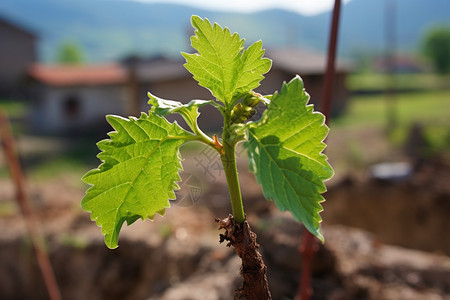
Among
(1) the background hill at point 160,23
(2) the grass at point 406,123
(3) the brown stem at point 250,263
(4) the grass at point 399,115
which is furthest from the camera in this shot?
(1) the background hill at point 160,23

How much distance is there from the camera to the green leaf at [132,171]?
742mm

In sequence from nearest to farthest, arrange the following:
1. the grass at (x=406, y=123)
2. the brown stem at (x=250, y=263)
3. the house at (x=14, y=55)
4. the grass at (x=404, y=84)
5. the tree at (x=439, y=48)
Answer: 1. the brown stem at (x=250, y=263)
2. the grass at (x=406, y=123)
3. the house at (x=14, y=55)
4. the grass at (x=404, y=84)
5. the tree at (x=439, y=48)

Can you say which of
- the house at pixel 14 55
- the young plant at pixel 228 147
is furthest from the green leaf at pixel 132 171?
the house at pixel 14 55

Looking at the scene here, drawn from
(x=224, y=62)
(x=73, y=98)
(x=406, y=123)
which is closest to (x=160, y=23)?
(x=73, y=98)

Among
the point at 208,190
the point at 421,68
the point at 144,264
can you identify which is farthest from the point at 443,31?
the point at 144,264

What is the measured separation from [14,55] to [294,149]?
104 feet

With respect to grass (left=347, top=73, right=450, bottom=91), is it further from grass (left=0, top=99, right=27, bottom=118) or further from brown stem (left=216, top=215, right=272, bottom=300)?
brown stem (left=216, top=215, right=272, bottom=300)

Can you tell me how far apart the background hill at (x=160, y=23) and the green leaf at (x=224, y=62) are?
11576 cm

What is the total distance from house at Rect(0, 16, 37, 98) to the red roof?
1058 cm

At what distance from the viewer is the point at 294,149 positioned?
27.3 inches

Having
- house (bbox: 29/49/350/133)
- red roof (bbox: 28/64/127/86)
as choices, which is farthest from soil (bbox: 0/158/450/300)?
red roof (bbox: 28/64/127/86)

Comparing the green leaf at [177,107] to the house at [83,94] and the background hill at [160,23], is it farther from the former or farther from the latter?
the background hill at [160,23]

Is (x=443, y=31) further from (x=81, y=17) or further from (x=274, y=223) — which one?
(x=81, y=17)

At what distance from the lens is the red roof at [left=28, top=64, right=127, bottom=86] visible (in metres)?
18.3
